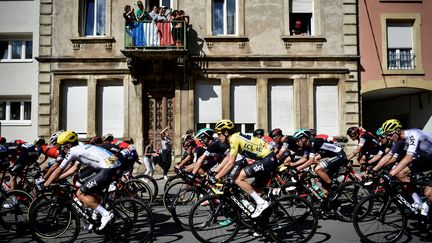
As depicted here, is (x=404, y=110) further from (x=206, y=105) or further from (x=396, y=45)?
(x=206, y=105)

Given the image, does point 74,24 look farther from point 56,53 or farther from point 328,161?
point 328,161

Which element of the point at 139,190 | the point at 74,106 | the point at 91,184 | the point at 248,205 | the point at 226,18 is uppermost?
the point at 226,18

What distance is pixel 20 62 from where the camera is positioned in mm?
16312

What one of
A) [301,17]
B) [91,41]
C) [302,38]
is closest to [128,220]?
[91,41]

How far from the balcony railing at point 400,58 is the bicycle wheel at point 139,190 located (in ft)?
41.8

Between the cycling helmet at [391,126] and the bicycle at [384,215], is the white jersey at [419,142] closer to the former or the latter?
the cycling helmet at [391,126]

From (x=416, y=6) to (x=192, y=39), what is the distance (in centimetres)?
1001

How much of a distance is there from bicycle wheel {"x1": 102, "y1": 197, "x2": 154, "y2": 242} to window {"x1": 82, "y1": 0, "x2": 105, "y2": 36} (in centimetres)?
1202

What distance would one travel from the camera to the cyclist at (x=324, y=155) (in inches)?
289

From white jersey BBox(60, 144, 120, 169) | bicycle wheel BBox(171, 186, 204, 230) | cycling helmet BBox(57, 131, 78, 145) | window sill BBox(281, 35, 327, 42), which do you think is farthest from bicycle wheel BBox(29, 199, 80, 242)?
window sill BBox(281, 35, 327, 42)

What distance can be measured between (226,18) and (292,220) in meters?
11.8

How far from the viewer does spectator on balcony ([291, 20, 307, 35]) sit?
16016 mm

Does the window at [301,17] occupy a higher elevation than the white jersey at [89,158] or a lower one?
higher

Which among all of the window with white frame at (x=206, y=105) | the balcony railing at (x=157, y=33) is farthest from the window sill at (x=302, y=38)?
the balcony railing at (x=157, y=33)
